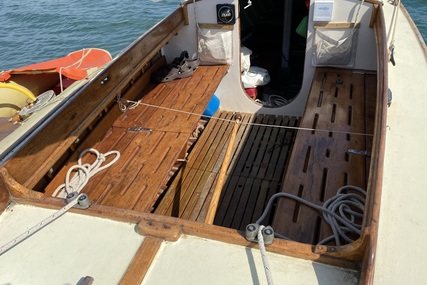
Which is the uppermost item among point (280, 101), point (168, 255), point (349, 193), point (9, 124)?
point (168, 255)

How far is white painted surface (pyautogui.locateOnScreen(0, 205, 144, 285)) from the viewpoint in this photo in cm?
143

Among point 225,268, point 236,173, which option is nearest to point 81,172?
point 236,173

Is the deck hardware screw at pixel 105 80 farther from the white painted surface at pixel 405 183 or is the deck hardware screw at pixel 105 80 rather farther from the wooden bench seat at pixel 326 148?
the white painted surface at pixel 405 183

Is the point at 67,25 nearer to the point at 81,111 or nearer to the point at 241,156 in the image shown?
the point at 241,156

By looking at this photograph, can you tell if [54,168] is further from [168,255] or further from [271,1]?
[271,1]

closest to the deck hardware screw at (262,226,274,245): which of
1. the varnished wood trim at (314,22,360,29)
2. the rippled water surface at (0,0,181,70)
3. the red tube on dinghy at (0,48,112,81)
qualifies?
the varnished wood trim at (314,22,360,29)

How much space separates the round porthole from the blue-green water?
22.2 feet

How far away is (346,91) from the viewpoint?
11.5ft

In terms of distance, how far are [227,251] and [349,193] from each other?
101 centimetres

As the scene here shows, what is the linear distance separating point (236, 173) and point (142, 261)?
2.24 m

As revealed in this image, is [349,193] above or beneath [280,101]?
above

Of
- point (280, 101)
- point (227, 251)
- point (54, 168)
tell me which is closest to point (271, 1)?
point (280, 101)

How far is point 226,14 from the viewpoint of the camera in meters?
3.90

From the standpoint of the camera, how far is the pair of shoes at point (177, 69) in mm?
4098
